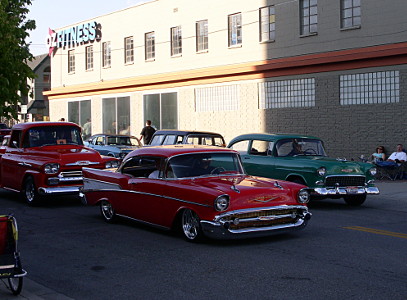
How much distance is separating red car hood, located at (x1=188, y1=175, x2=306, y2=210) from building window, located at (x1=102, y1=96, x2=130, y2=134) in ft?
83.6

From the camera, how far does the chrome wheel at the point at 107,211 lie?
38.1ft

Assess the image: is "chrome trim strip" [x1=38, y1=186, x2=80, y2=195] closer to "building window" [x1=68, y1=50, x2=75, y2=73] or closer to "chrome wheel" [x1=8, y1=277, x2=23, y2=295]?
"chrome wheel" [x1=8, y1=277, x2=23, y2=295]

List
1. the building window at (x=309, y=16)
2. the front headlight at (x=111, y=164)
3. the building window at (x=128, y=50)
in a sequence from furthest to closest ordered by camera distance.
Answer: the building window at (x=128, y=50) < the building window at (x=309, y=16) < the front headlight at (x=111, y=164)

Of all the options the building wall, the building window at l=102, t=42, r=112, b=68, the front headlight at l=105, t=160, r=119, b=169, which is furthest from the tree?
the building window at l=102, t=42, r=112, b=68

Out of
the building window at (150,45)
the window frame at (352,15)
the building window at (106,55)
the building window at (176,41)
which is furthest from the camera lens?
the building window at (106,55)

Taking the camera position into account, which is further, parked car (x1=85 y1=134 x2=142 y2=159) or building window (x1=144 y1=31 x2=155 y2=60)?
building window (x1=144 y1=31 x2=155 y2=60)

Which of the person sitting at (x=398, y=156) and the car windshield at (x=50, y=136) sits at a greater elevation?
the car windshield at (x=50, y=136)

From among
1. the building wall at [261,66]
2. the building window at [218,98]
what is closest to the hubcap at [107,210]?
the building wall at [261,66]

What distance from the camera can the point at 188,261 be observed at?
27.5ft

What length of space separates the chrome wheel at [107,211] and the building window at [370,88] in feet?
43.1

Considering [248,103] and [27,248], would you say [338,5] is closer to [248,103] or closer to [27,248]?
[248,103]

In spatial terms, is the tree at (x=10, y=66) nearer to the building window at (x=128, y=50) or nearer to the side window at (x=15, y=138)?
the side window at (x=15, y=138)

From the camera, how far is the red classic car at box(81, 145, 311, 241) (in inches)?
358

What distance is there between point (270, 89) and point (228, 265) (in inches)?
741
